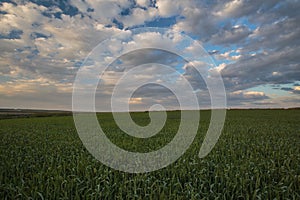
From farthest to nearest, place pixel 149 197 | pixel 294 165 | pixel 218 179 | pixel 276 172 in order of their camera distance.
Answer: pixel 294 165 < pixel 276 172 < pixel 218 179 < pixel 149 197

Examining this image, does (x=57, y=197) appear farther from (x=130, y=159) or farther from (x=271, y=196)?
(x=271, y=196)

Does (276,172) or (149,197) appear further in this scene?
(276,172)

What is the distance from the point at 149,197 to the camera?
6.27 m

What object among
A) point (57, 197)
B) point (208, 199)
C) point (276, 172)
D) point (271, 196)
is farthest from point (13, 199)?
point (276, 172)

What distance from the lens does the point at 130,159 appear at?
1032 centimetres

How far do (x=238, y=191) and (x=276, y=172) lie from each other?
2.85 meters

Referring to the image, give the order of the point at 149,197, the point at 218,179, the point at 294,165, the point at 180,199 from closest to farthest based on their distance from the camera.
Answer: the point at 180,199 → the point at 149,197 → the point at 218,179 → the point at 294,165

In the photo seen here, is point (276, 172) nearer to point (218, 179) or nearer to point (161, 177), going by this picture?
point (218, 179)

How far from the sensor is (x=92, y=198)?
19.4 feet

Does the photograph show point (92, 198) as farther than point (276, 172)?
No

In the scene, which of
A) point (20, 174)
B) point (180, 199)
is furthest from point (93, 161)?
point (180, 199)

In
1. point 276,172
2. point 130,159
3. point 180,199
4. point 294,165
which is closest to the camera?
point 180,199

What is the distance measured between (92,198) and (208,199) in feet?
9.92

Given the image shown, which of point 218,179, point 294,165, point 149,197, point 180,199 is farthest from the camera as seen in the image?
point 294,165
